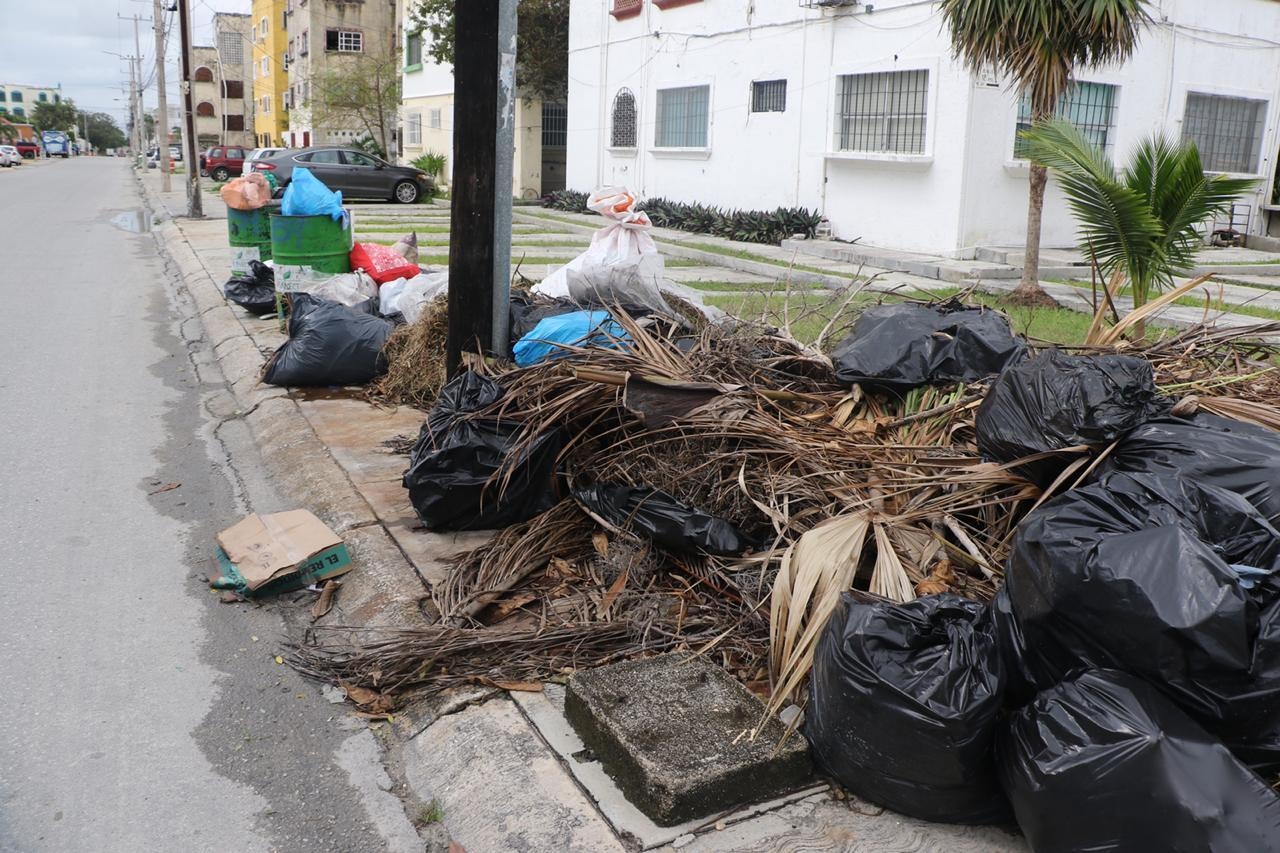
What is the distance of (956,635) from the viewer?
9.18 feet

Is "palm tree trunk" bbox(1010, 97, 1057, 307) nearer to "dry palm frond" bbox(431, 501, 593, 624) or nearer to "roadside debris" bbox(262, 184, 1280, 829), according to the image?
"roadside debris" bbox(262, 184, 1280, 829)

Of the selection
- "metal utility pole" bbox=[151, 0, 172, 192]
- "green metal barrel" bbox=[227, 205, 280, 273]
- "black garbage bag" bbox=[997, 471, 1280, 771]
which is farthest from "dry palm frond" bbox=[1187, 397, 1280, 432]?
"metal utility pole" bbox=[151, 0, 172, 192]

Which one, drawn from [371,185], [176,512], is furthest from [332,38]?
[176,512]

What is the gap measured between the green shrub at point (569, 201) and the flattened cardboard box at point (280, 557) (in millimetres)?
19597

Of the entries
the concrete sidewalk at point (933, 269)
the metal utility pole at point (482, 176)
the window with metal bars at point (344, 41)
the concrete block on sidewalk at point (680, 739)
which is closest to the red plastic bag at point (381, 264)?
the metal utility pole at point (482, 176)

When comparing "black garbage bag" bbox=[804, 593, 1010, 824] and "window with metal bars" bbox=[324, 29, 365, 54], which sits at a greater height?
"window with metal bars" bbox=[324, 29, 365, 54]

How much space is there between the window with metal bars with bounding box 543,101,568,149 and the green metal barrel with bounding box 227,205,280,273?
1910 centimetres

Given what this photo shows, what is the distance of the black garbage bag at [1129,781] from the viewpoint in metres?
2.29

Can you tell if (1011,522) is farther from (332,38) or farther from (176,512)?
(332,38)

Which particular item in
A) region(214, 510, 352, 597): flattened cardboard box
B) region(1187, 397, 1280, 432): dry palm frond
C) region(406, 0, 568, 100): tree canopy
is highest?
region(406, 0, 568, 100): tree canopy

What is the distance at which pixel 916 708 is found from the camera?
2678 millimetres

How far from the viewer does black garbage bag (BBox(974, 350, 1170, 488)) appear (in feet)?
11.0

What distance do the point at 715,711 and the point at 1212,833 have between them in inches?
53.7

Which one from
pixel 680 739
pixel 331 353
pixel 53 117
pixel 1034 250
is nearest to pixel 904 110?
pixel 1034 250
